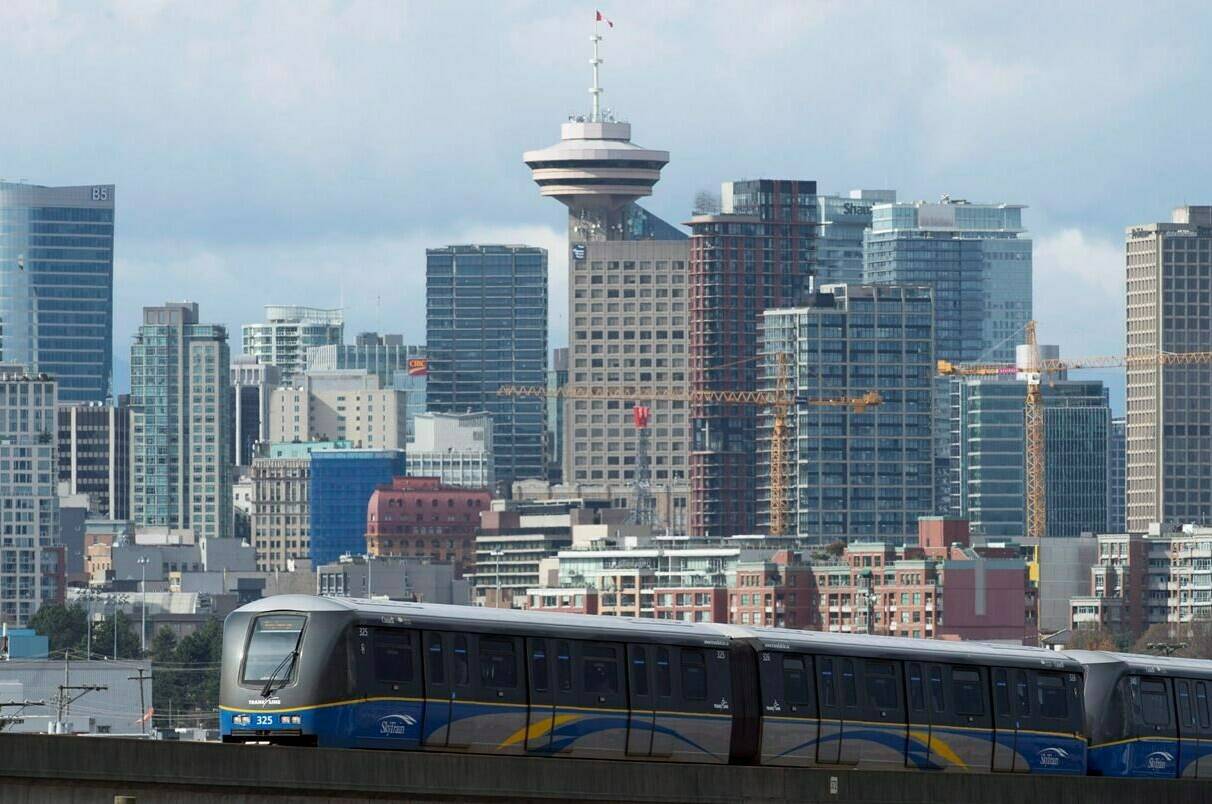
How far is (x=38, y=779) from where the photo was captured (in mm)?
48656

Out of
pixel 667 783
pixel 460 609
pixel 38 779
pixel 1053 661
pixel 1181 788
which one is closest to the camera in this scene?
pixel 38 779

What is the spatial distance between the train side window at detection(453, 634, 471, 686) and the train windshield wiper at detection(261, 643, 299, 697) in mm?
3266

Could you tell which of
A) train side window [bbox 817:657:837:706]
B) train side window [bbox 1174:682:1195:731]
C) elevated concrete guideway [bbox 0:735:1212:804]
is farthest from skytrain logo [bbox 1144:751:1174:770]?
train side window [bbox 817:657:837:706]

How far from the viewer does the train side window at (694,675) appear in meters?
63.3

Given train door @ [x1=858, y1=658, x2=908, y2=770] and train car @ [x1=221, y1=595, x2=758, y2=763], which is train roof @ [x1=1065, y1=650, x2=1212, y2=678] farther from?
train car @ [x1=221, y1=595, x2=758, y2=763]

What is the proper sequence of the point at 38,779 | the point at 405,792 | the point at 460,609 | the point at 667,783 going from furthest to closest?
the point at 460,609 < the point at 667,783 < the point at 405,792 < the point at 38,779

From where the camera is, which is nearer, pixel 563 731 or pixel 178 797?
pixel 178 797

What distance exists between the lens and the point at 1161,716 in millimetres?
73062

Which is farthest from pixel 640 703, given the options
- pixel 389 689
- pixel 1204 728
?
pixel 1204 728

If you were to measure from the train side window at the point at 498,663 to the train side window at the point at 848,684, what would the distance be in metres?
8.53

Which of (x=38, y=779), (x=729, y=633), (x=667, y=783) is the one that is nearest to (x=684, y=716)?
(x=729, y=633)

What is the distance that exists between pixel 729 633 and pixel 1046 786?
6.83 meters

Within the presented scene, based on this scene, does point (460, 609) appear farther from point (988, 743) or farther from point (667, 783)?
point (988, 743)

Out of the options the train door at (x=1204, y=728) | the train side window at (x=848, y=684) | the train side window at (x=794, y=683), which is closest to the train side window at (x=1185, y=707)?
the train door at (x=1204, y=728)
